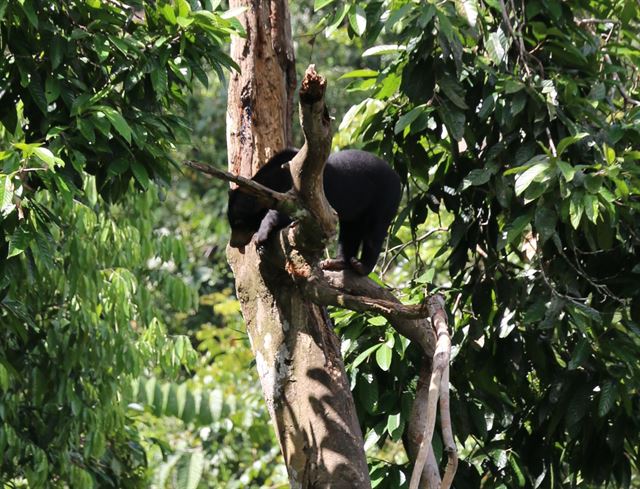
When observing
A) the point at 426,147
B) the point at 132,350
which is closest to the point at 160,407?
the point at 132,350

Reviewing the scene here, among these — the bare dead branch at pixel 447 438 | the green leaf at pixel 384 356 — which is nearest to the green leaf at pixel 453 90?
the green leaf at pixel 384 356

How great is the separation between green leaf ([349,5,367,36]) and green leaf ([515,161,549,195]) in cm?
81

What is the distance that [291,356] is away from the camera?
3.32 metres

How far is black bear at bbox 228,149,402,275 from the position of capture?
368cm

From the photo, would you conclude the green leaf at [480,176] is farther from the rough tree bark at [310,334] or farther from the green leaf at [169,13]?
the green leaf at [169,13]

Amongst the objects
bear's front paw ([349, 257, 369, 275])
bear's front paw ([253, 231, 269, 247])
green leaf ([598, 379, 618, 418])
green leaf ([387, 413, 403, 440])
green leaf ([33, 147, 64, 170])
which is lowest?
green leaf ([387, 413, 403, 440])

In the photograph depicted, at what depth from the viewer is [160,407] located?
7.60 m

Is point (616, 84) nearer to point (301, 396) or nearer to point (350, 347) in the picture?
point (350, 347)

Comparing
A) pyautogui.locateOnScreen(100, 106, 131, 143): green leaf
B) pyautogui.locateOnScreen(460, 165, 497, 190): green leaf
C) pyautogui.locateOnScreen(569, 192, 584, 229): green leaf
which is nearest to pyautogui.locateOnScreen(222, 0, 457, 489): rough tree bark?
pyautogui.locateOnScreen(100, 106, 131, 143): green leaf

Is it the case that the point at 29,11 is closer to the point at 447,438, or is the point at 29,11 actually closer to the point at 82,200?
the point at 82,200

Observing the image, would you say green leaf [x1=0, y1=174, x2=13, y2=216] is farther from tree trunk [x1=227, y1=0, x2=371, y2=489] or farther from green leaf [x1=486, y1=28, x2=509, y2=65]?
green leaf [x1=486, y1=28, x2=509, y2=65]

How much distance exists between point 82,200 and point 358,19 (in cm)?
189

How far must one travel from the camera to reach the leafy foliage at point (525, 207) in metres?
3.59

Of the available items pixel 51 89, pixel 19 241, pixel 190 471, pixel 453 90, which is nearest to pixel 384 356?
pixel 453 90
